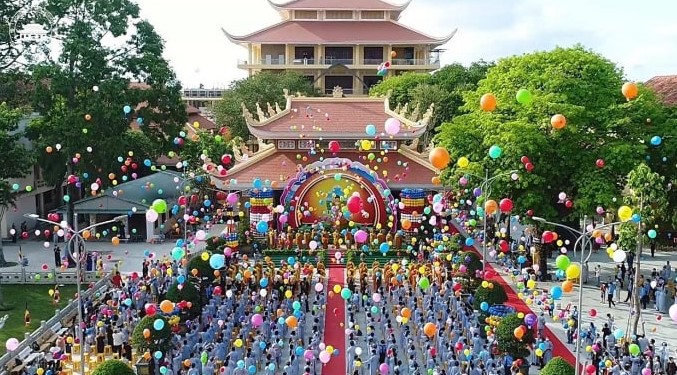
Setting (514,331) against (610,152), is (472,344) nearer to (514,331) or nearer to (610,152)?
(514,331)

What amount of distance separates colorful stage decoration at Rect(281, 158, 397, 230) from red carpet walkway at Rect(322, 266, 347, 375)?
12.9 ft

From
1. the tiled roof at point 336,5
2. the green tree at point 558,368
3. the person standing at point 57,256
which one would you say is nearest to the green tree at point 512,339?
the green tree at point 558,368

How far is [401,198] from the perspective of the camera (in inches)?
1168

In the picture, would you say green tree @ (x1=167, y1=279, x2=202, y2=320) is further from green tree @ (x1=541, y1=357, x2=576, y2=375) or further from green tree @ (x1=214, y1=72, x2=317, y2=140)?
green tree @ (x1=214, y1=72, x2=317, y2=140)

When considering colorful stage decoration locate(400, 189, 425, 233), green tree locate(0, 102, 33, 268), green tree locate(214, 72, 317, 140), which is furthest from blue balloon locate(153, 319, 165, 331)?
green tree locate(214, 72, 317, 140)

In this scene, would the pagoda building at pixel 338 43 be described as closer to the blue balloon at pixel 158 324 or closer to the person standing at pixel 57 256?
the person standing at pixel 57 256

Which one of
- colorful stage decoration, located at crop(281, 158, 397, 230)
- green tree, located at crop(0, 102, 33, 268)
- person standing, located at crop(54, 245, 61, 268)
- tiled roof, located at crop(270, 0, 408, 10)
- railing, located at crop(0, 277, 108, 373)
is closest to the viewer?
railing, located at crop(0, 277, 108, 373)

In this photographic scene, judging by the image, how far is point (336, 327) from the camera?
2027cm

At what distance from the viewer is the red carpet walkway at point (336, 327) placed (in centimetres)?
→ 1733

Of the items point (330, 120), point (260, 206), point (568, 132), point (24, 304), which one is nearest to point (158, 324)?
point (24, 304)

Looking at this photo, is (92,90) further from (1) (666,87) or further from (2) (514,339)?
(1) (666,87)

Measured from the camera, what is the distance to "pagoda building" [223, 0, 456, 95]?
58.9 metres

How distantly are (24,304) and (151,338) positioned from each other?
27.9 ft

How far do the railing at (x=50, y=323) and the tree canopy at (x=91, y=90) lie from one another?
230 inches
